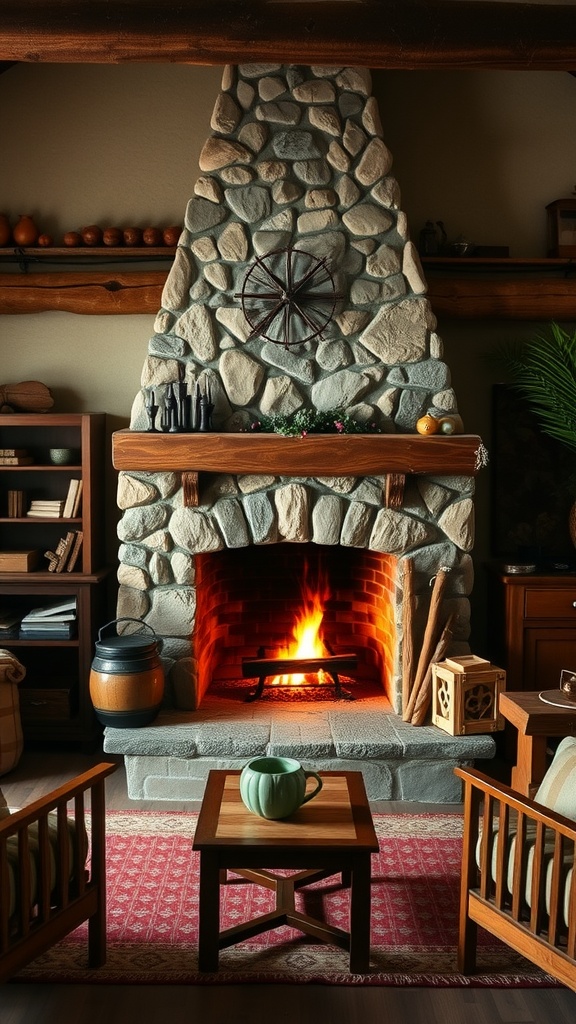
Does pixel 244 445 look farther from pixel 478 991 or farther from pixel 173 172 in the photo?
pixel 478 991

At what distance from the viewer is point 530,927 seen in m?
2.62

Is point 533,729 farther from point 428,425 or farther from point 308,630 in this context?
point 308,630

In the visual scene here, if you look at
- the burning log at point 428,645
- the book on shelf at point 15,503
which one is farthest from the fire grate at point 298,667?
the book on shelf at point 15,503

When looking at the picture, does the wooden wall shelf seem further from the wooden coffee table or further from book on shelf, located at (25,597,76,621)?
the wooden coffee table

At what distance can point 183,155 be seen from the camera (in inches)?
202

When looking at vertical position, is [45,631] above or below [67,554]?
below

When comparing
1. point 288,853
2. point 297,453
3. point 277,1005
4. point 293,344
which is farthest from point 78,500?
point 277,1005

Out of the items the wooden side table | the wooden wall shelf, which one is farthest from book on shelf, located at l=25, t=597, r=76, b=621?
the wooden side table

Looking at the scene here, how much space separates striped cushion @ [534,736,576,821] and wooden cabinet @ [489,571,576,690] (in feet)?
5.85

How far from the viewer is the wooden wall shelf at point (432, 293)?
5031mm

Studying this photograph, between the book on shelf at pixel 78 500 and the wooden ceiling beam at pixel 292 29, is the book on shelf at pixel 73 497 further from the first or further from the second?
the wooden ceiling beam at pixel 292 29

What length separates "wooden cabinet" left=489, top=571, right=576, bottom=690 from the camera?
15.3 feet

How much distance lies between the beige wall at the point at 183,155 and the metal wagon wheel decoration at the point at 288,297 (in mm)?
844

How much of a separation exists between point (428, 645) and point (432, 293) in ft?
6.19
